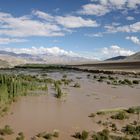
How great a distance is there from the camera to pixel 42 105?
31328 millimetres

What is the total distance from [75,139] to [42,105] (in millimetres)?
12098

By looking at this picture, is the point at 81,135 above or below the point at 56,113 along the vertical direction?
below

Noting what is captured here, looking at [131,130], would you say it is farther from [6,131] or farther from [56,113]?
[56,113]

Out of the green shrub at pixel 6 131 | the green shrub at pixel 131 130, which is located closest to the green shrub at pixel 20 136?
the green shrub at pixel 6 131

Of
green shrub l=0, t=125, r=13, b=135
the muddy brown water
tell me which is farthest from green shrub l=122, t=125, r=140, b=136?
green shrub l=0, t=125, r=13, b=135

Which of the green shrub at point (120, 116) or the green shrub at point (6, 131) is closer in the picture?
the green shrub at point (6, 131)

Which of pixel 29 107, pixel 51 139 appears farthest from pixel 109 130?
pixel 29 107

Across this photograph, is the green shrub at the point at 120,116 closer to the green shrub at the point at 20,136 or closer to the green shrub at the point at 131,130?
the green shrub at the point at 131,130

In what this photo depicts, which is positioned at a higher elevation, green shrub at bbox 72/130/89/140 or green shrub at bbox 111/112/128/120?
green shrub at bbox 111/112/128/120

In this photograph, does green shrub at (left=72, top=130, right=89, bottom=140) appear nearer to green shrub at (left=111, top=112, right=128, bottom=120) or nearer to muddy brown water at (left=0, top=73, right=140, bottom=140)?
muddy brown water at (left=0, top=73, right=140, bottom=140)

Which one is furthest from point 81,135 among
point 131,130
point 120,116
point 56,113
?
point 56,113

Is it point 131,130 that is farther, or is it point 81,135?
point 131,130

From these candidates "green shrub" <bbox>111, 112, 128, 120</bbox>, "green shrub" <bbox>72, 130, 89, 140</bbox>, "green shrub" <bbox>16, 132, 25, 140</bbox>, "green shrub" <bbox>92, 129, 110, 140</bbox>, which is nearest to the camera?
"green shrub" <bbox>16, 132, 25, 140</bbox>

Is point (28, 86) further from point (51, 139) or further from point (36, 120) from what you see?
point (51, 139)
